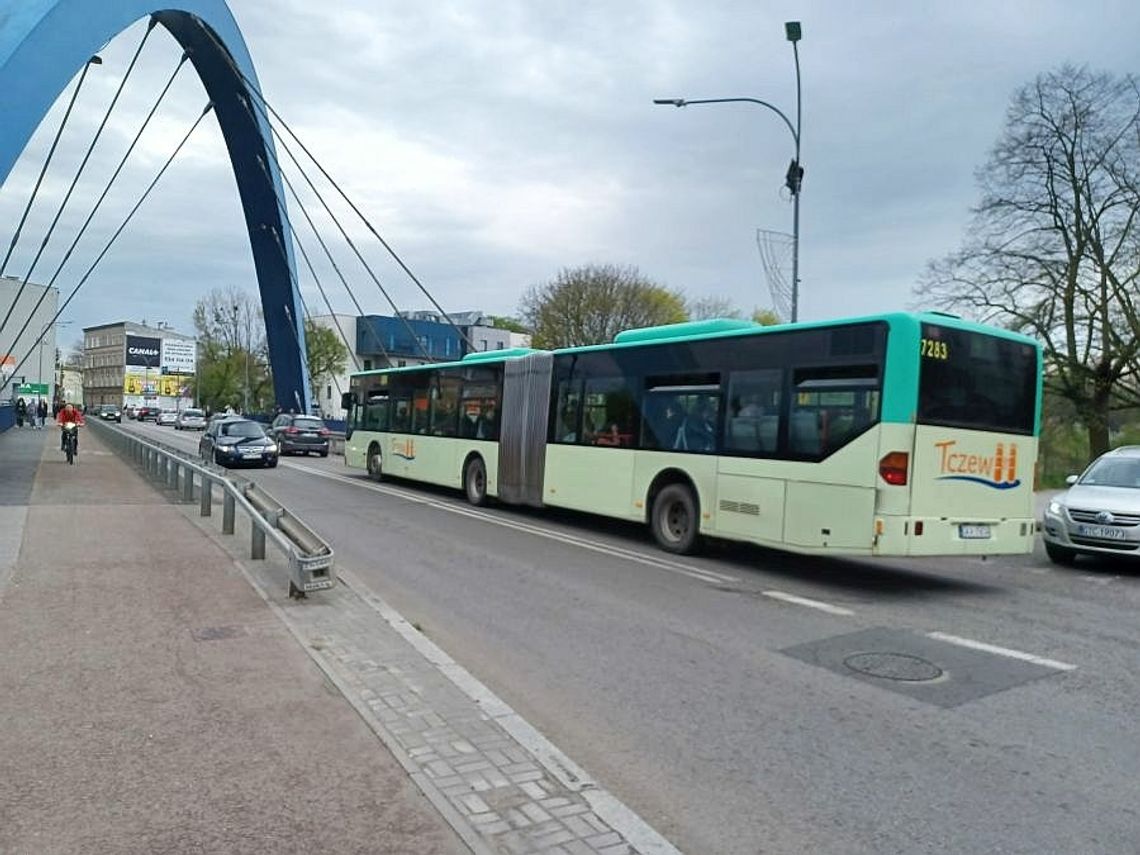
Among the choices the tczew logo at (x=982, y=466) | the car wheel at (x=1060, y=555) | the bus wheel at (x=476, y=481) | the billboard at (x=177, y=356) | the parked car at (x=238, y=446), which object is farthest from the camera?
the billboard at (x=177, y=356)

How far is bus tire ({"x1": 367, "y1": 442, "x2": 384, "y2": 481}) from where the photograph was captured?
70.9 feet

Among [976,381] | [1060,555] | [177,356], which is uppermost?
[177,356]

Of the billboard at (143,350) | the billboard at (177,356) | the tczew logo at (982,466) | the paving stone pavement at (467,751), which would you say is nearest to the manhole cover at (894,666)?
the paving stone pavement at (467,751)

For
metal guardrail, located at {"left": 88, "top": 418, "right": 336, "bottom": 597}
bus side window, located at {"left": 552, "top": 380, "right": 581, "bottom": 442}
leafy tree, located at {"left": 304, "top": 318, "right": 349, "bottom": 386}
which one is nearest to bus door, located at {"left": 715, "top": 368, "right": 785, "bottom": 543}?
bus side window, located at {"left": 552, "top": 380, "right": 581, "bottom": 442}

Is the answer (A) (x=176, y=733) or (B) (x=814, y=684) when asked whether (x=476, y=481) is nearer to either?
(B) (x=814, y=684)

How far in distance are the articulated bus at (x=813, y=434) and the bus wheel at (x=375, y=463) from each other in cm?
841

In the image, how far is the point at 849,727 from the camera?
5043 millimetres

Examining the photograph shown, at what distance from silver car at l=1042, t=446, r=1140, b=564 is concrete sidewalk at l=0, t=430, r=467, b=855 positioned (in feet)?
33.2

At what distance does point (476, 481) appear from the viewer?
16.9 metres

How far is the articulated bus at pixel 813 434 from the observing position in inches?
355

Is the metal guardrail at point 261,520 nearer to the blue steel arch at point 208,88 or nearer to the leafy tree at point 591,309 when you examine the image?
the blue steel arch at point 208,88

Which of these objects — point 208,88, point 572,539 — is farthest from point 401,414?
point 208,88

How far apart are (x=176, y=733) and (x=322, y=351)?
245 ft

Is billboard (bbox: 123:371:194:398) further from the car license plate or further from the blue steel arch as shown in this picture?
the car license plate
